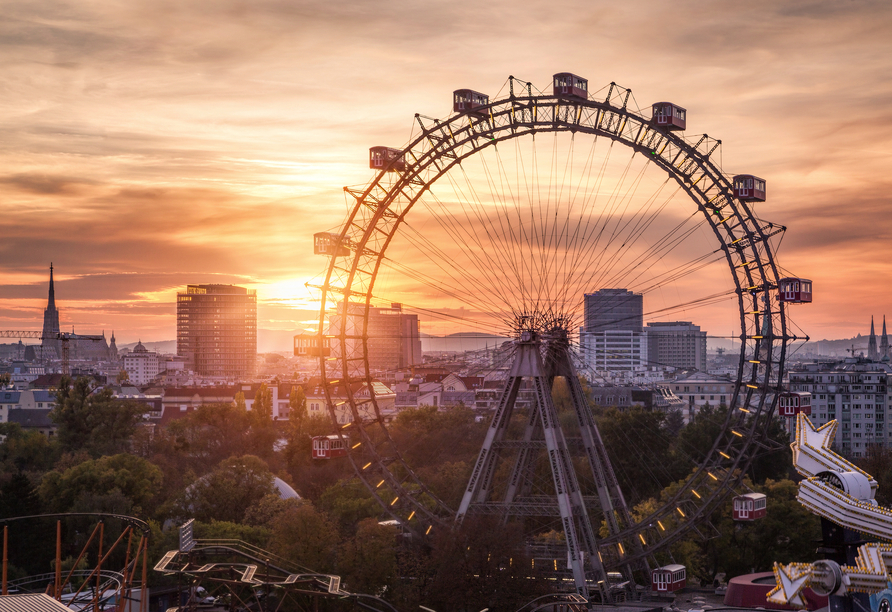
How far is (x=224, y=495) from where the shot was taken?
6844 cm

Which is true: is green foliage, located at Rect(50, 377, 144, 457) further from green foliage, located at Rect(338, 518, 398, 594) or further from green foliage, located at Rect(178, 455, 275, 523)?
green foliage, located at Rect(338, 518, 398, 594)

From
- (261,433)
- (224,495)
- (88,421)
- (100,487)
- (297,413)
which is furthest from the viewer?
(297,413)

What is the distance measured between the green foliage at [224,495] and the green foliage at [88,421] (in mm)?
27524

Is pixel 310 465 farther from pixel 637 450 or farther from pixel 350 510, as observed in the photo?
pixel 350 510

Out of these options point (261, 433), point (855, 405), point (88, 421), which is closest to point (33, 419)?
point (261, 433)

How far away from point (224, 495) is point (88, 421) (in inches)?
1316

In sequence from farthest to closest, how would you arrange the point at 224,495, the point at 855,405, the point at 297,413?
the point at 855,405 < the point at 297,413 < the point at 224,495

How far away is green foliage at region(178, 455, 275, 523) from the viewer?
68.1 meters

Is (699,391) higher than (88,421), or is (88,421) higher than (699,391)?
(699,391)

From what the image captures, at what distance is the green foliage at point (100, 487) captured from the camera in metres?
66.9

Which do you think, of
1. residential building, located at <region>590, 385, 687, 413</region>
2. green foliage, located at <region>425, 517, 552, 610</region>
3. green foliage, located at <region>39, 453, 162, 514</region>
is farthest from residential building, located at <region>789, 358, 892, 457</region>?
green foliage, located at <region>425, 517, 552, 610</region>

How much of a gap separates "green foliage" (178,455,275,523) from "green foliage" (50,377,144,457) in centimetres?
2752

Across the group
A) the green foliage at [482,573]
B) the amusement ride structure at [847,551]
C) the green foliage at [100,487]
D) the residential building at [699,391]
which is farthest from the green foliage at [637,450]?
the residential building at [699,391]

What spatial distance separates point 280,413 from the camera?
7559 inches
